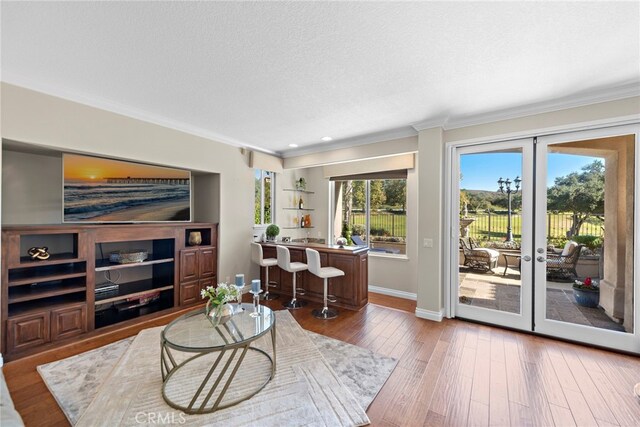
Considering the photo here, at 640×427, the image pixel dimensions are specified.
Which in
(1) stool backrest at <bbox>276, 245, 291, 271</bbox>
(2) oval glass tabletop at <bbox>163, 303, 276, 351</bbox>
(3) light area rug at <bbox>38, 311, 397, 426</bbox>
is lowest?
(3) light area rug at <bbox>38, 311, 397, 426</bbox>

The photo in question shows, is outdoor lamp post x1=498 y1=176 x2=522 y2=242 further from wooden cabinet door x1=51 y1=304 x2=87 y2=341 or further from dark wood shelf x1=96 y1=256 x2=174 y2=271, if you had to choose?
wooden cabinet door x1=51 y1=304 x2=87 y2=341

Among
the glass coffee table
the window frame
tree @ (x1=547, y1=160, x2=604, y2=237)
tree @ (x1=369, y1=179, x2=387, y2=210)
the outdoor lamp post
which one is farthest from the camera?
tree @ (x1=369, y1=179, x2=387, y2=210)

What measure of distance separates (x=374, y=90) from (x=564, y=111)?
2.22 metres

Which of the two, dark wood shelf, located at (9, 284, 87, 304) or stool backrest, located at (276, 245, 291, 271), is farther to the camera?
stool backrest, located at (276, 245, 291, 271)

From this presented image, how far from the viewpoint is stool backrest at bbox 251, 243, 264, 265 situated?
4.39 meters

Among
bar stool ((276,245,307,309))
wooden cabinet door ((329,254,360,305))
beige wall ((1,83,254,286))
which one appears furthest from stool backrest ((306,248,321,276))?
beige wall ((1,83,254,286))

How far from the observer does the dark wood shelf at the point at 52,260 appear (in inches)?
104

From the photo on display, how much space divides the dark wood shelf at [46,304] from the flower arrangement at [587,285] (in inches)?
223

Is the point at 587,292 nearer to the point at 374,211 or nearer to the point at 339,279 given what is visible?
the point at 339,279

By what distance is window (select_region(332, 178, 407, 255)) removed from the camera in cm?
504

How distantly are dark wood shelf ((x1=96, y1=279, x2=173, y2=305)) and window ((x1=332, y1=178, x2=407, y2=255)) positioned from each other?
3.10 metres

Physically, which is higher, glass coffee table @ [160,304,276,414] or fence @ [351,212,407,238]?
fence @ [351,212,407,238]

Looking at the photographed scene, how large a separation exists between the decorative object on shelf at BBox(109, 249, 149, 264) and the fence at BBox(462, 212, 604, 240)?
4518mm
